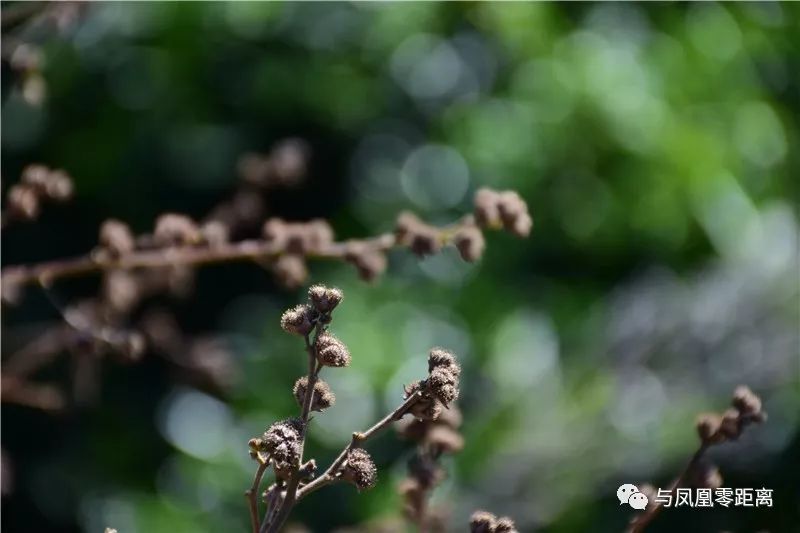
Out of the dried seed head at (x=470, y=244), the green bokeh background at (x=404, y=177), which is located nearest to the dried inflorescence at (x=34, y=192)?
the dried seed head at (x=470, y=244)

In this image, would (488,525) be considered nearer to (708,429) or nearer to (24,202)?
(708,429)

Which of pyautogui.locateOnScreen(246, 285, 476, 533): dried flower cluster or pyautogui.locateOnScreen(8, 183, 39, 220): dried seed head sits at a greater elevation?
pyautogui.locateOnScreen(8, 183, 39, 220): dried seed head

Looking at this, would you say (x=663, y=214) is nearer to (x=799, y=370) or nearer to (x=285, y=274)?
(x=799, y=370)

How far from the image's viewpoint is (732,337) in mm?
1610

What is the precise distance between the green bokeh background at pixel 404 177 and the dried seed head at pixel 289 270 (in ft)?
3.52

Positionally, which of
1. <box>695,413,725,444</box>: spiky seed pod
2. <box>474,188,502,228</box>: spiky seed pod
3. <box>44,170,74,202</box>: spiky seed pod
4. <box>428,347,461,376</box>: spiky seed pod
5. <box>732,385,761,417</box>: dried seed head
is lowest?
<box>428,347,461,376</box>: spiky seed pod

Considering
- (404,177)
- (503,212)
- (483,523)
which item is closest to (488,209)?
(503,212)

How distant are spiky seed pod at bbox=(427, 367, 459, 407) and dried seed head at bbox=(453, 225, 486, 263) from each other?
0.22 meters

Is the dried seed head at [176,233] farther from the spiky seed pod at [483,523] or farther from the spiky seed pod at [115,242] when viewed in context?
the spiky seed pod at [483,523]

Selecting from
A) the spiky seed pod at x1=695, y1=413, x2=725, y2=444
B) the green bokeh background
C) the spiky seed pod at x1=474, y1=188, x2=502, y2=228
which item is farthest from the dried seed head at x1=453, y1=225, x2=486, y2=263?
the green bokeh background

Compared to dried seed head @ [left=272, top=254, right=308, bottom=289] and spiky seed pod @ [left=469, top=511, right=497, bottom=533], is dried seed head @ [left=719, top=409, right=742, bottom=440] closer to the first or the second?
spiky seed pod @ [left=469, top=511, right=497, bottom=533]

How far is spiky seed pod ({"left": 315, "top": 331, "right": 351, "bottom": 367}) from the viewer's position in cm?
42

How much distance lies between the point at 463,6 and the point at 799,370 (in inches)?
42.5

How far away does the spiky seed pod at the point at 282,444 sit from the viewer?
391 mm
